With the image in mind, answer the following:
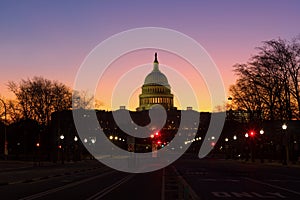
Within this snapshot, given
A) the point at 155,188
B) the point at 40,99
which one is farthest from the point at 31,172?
the point at 40,99

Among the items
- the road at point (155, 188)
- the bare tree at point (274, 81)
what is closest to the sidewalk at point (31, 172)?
the road at point (155, 188)

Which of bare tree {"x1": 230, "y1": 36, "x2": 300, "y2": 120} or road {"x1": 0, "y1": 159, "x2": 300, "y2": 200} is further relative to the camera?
bare tree {"x1": 230, "y1": 36, "x2": 300, "y2": 120}

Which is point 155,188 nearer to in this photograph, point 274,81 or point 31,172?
point 31,172

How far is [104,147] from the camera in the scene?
141625mm

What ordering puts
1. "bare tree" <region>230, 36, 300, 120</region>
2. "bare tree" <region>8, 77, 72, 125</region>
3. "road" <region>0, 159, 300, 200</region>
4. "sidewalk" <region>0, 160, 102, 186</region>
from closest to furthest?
"road" <region>0, 159, 300, 200</region>
"sidewalk" <region>0, 160, 102, 186</region>
"bare tree" <region>230, 36, 300, 120</region>
"bare tree" <region>8, 77, 72, 125</region>

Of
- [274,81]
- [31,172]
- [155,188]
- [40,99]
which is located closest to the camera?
[155,188]

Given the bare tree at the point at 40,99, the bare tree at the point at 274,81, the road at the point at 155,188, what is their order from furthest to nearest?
the bare tree at the point at 40,99, the bare tree at the point at 274,81, the road at the point at 155,188

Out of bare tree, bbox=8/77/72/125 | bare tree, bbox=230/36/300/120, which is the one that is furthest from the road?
bare tree, bbox=8/77/72/125

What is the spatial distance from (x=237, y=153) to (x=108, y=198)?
343 ft

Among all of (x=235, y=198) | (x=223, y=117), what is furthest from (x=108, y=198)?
(x=223, y=117)

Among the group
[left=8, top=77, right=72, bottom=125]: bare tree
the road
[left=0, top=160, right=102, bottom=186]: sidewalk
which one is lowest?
[left=0, top=160, right=102, bottom=186]: sidewalk

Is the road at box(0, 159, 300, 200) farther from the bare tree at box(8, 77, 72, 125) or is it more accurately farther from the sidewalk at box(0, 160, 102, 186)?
the bare tree at box(8, 77, 72, 125)

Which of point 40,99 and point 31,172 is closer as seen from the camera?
point 31,172

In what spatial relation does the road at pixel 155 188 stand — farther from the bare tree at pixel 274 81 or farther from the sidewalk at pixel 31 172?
the bare tree at pixel 274 81
